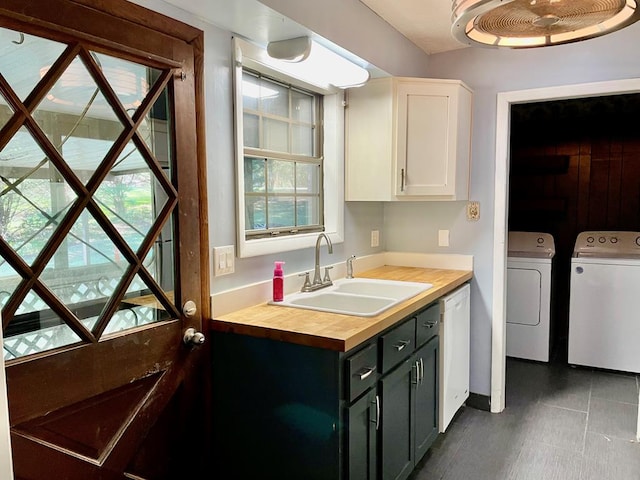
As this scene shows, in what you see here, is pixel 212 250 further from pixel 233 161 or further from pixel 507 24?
pixel 507 24

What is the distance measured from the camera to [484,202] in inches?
120

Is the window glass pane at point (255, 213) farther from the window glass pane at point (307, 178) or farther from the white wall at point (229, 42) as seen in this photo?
the window glass pane at point (307, 178)

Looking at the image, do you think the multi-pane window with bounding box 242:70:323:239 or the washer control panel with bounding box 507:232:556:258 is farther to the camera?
the washer control panel with bounding box 507:232:556:258

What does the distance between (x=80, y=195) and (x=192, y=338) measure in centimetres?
67

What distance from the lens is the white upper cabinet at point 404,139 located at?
8.88 feet

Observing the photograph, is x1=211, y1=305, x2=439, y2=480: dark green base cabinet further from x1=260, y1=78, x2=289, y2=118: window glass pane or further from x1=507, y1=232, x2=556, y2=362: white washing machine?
x1=507, y1=232, x2=556, y2=362: white washing machine

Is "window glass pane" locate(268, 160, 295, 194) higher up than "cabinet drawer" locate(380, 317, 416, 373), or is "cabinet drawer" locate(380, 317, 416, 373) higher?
"window glass pane" locate(268, 160, 295, 194)

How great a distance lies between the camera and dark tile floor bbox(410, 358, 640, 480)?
242cm

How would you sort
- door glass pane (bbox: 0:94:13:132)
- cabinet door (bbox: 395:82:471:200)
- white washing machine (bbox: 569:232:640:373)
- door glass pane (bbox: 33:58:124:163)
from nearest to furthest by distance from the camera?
door glass pane (bbox: 0:94:13:132) → door glass pane (bbox: 33:58:124:163) → cabinet door (bbox: 395:82:471:200) → white washing machine (bbox: 569:232:640:373)

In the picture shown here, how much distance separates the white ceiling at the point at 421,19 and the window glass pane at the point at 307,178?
88 centimetres

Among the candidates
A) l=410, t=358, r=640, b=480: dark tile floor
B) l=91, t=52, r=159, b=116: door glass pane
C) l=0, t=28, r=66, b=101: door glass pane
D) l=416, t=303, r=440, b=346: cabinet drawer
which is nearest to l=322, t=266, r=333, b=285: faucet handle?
l=416, t=303, r=440, b=346: cabinet drawer

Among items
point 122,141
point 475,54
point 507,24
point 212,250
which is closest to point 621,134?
point 475,54

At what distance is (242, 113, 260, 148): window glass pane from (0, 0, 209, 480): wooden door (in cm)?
44

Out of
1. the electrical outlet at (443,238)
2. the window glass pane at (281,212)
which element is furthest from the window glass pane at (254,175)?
the electrical outlet at (443,238)
